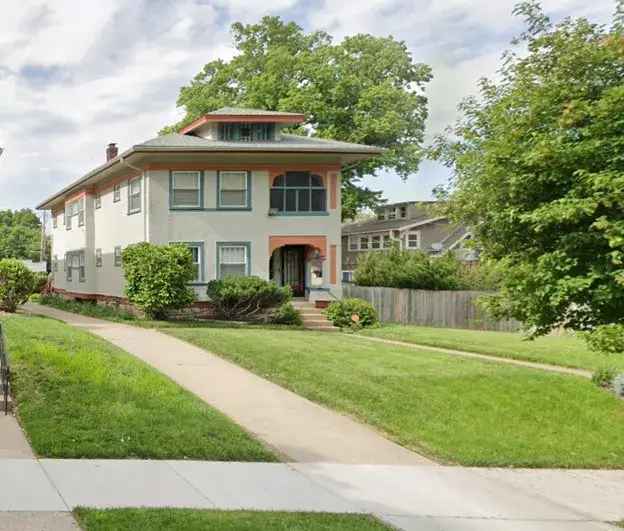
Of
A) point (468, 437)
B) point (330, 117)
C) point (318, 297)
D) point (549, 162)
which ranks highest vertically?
point (330, 117)

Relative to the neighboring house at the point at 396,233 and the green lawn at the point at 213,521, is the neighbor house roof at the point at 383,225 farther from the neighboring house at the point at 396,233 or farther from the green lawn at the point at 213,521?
the green lawn at the point at 213,521

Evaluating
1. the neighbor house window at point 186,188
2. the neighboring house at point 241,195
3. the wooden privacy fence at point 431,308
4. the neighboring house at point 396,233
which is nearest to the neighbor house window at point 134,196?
the neighboring house at point 241,195

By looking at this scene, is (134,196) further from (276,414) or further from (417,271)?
(276,414)

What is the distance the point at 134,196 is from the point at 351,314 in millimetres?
8846

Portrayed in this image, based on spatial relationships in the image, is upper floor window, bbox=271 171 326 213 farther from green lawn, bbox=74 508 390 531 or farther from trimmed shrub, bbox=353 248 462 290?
green lawn, bbox=74 508 390 531

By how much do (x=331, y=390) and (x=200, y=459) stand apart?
4.40 meters

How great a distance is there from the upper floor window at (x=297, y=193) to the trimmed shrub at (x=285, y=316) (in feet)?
11.3

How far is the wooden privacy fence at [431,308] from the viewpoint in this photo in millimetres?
29281

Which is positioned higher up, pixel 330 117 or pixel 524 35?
pixel 330 117

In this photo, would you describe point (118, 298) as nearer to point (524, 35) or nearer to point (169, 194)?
point (169, 194)

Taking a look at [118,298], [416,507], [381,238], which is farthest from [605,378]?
[381,238]

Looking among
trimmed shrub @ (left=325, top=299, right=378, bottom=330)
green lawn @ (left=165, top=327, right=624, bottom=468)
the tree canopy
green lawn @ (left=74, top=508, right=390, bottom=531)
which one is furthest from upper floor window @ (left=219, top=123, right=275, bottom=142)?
the tree canopy

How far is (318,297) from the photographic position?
25953 mm

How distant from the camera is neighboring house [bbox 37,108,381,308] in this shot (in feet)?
82.3
